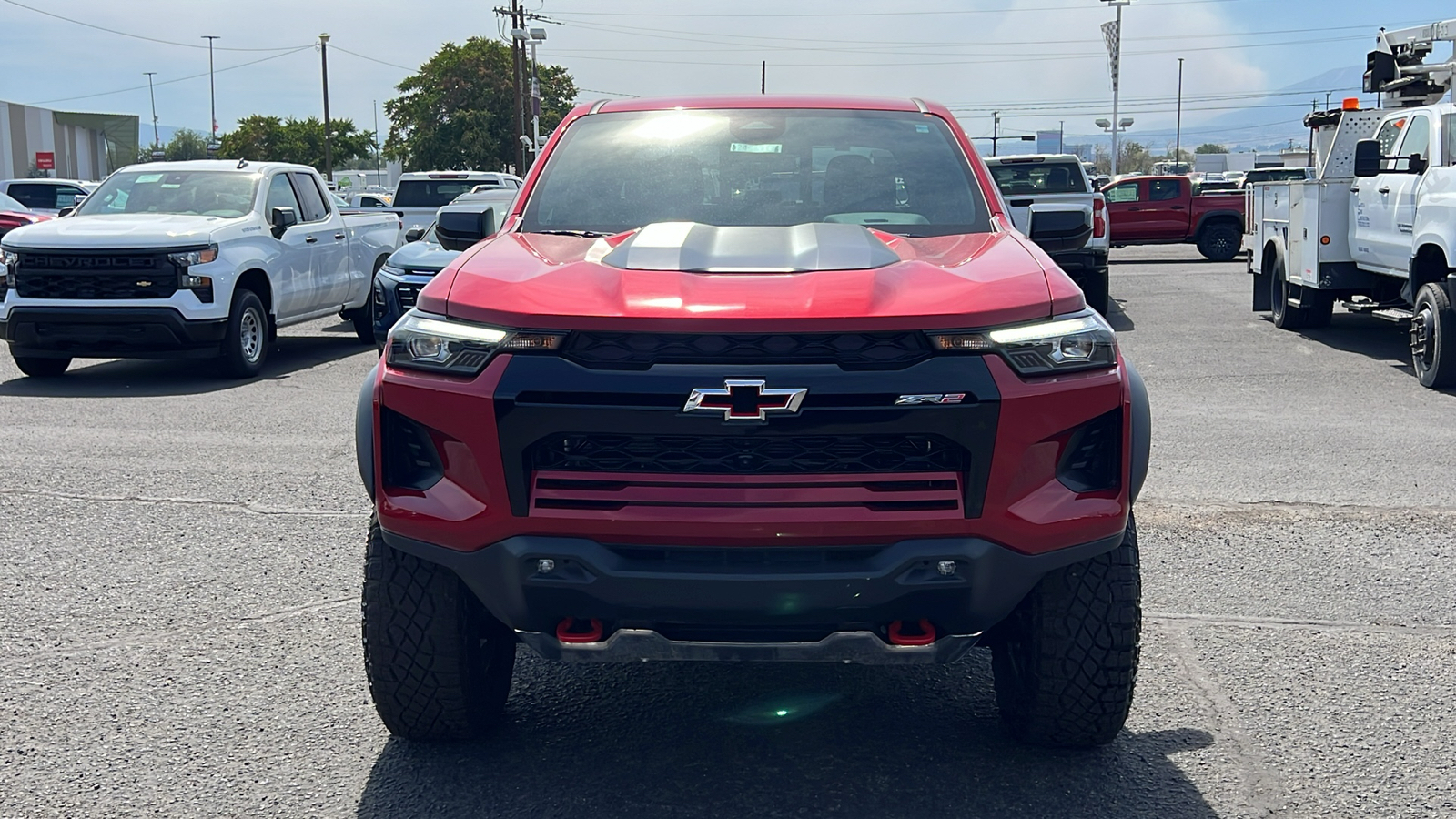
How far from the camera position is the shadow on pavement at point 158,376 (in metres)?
11.0

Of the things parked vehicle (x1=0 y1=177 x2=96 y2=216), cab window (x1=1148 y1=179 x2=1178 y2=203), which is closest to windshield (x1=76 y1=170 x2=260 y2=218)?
parked vehicle (x1=0 y1=177 x2=96 y2=216)

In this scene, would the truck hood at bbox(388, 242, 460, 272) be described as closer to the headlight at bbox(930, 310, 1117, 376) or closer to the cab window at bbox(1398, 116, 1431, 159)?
the cab window at bbox(1398, 116, 1431, 159)

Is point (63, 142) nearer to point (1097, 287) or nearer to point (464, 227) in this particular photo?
point (1097, 287)

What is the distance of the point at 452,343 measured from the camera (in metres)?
3.20

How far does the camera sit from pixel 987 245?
3846 mm

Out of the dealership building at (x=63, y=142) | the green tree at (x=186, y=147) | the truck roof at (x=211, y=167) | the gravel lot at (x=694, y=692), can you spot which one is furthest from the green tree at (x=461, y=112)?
the gravel lot at (x=694, y=692)

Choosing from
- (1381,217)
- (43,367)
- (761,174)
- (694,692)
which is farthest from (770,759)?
(1381,217)

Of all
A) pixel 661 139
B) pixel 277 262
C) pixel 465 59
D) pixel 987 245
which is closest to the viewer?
pixel 987 245

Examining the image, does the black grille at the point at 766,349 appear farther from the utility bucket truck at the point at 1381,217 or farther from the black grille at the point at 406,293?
the black grille at the point at 406,293

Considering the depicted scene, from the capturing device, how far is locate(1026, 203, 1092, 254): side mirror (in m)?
4.64

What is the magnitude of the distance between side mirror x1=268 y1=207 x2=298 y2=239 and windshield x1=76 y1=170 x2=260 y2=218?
212mm

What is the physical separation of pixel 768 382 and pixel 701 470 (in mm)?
249

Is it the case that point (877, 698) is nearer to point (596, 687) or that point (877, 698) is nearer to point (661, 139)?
point (596, 687)

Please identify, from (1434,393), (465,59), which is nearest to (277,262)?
(1434,393)
